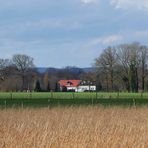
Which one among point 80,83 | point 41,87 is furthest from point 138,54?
point 80,83

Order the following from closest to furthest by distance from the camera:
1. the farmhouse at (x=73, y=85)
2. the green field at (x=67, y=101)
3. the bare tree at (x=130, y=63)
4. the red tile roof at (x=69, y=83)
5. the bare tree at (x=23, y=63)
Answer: the green field at (x=67, y=101) → the bare tree at (x=130, y=63) → the bare tree at (x=23, y=63) → the farmhouse at (x=73, y=85) → the red tile roof at (x=69, y=83)

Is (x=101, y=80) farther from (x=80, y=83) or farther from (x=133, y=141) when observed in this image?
(x=133, y=141)

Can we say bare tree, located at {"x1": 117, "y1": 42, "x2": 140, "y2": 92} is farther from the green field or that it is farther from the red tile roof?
the red tile roof

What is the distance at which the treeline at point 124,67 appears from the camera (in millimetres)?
86188

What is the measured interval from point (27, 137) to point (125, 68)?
260 ft

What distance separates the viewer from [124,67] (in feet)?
285

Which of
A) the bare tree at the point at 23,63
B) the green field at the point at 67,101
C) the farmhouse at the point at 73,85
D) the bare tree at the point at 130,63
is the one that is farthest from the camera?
the farmhouse at the point at 73,85

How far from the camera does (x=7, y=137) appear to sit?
25.2 ft

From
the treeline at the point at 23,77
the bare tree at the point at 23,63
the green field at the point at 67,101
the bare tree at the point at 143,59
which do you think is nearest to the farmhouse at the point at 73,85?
the treeline at the point at 23,77

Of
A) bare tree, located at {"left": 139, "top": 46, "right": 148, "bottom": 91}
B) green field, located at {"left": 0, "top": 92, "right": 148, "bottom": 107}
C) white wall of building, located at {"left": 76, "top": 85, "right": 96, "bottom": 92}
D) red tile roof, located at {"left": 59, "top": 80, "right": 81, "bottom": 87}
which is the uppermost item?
bare tree, located at {"left": 139, "top": 46, "right": 148, "bottom": 91}

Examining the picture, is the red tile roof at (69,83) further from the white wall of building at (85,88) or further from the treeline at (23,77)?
the treeline at (23,77)

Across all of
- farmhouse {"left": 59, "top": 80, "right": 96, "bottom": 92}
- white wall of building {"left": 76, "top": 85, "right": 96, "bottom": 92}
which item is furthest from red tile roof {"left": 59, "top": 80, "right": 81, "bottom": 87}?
white wall of building {"left": 76, "top": 85, "right": 96, "bottom": 92}

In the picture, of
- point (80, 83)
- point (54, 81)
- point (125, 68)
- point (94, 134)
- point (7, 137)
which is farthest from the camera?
point (80, 83)

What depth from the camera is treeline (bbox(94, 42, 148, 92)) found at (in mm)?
86188
